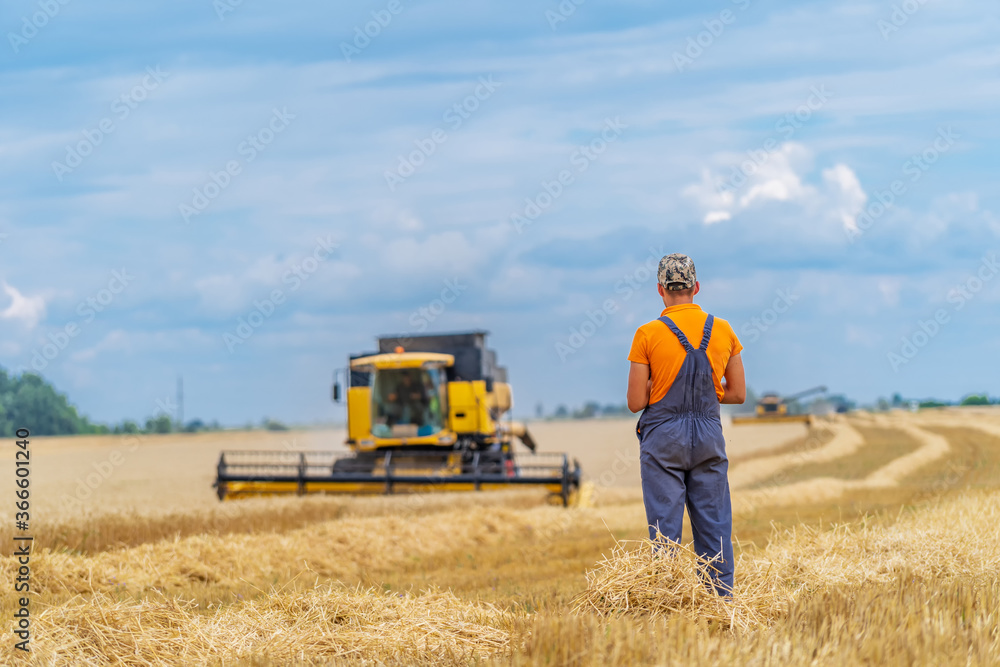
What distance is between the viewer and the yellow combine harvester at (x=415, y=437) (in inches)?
685

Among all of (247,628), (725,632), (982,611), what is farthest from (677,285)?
(247,628)

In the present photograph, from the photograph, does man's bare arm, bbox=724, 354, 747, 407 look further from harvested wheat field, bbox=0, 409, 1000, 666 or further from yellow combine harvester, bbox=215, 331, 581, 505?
yellow combine harvester, bbox=215, 331, 581, 505

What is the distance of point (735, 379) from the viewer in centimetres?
552

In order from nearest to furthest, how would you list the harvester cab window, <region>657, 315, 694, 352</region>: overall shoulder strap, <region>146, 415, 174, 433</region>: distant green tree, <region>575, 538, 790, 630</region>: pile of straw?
<region>575, 538, 790, 630</region>: pile of straw, <region>657, 315, 694, 352</region>: overall shoulder strap, the harvester cab window, <region>146, 415, 174, 433</region>: distant green tree

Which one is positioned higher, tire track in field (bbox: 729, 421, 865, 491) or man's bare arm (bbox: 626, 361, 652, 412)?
man's bare arm (bbox: 626, 361, 652, 412)

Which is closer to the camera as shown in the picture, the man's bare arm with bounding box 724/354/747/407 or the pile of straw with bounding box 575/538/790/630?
the pile of straw with bounding box 575/538/790/630

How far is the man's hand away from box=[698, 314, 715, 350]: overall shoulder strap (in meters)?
0.25

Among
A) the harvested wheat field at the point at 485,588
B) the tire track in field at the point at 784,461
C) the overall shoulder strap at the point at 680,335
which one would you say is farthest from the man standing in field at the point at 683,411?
the tire track in field at the point at 784,461

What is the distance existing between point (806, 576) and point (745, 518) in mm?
8043

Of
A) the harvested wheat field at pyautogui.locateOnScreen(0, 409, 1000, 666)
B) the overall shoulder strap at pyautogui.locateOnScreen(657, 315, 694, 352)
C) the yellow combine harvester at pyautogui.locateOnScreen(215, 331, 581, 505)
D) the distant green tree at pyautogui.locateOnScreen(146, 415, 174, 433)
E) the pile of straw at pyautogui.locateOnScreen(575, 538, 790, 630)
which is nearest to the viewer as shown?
the harvested wheat field at pyautogui.locateOnScreen(0, 409, 1000, 666)

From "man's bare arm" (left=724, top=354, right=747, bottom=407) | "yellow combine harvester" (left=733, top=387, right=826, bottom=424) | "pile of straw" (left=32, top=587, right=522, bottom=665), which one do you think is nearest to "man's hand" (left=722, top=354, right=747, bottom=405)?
"man's bare arm" (left=724, top=354, right=747, bottom=407)

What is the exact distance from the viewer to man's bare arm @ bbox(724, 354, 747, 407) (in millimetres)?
5516

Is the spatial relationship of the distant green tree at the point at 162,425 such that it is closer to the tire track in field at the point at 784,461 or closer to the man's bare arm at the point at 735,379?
the tire track in field at the point at 784,461

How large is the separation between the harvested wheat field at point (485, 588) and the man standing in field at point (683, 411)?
35 centimetres
